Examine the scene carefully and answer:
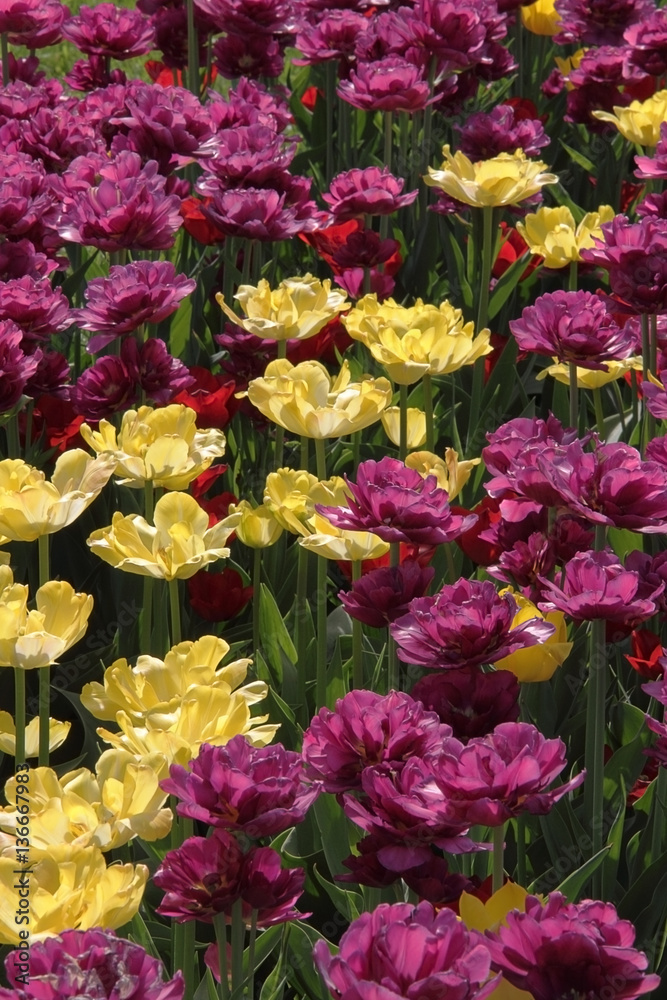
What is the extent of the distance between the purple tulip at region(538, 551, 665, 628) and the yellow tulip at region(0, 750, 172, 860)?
0.40m

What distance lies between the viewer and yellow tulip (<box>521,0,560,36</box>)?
391 cm

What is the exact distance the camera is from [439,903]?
3.50ft

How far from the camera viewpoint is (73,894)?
953 millimetres

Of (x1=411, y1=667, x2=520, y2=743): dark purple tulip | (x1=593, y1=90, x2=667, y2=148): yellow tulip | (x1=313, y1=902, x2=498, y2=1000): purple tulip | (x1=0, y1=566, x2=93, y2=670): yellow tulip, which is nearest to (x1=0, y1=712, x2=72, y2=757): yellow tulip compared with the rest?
(x1=0, y1=566, x2=93, y2=670): yellow tulip

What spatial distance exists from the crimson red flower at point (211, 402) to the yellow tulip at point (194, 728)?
0.97 m

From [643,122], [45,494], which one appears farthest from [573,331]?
[643,122]

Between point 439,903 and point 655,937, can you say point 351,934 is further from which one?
point 655,937

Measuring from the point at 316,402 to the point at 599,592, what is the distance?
632 millimetres

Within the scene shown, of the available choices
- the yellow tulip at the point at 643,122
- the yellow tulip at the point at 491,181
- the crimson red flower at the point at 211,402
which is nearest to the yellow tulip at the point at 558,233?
the yellow tulip at the point at 491,181

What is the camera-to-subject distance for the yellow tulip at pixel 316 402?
1724mm

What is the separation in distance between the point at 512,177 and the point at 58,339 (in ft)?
3.07

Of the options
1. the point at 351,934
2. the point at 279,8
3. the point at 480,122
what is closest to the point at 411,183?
the point at 480,122

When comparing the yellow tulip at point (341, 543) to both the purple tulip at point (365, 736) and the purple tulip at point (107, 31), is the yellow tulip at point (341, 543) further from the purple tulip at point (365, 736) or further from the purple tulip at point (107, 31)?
the purple tulip at point (107, 31)

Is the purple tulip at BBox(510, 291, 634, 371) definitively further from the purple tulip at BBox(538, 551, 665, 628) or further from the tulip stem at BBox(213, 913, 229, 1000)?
the tulip stem at BBox(213, 913, 229, 1000)
